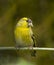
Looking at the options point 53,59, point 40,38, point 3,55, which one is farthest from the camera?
point 40,38

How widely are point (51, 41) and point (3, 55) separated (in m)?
1.74

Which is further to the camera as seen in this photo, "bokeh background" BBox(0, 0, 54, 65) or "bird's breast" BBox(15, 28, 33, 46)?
"bokeh background" BBox(0, 0, 54, 65)

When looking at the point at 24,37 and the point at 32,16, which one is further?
the point at 32,16

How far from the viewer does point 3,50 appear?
1.95 metres

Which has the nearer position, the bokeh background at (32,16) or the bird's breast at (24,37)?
the bird's breast at (24,37)

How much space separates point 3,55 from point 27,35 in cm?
53

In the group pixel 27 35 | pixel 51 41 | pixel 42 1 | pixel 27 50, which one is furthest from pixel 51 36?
pixel 27 50

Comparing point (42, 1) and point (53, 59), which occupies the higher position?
point (42, 1)

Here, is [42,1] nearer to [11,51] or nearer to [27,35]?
[27,35]

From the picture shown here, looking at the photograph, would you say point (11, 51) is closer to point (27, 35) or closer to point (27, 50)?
point (27, 50)

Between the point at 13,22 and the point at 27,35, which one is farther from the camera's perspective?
the point at 13,22

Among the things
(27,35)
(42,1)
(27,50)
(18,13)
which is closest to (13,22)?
(18,13)

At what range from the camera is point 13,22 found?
143 inches

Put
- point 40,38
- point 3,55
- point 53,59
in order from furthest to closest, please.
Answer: point 40,38, point 53,59, point 3,55
